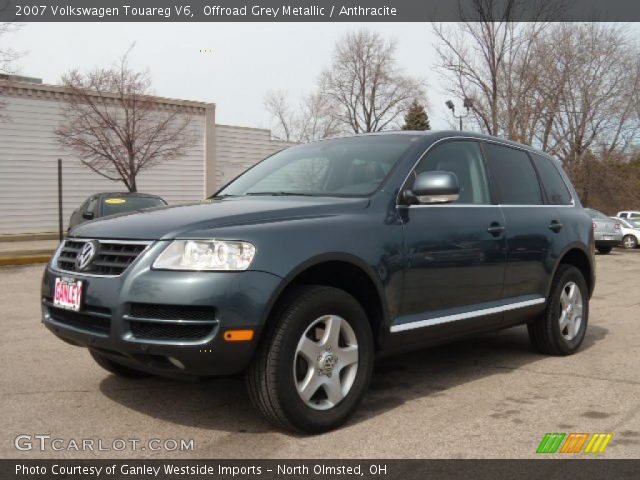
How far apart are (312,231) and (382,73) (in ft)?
159

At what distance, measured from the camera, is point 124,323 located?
3088mm

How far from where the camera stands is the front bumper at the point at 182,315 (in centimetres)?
300

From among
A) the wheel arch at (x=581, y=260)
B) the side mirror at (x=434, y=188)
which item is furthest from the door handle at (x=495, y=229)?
the wheel arch at (x=581, y=260)

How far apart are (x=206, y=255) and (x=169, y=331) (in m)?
0.40

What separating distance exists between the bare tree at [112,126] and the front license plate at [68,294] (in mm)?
16531

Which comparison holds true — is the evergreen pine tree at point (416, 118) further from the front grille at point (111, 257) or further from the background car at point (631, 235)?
the front grille at point (111, 257)

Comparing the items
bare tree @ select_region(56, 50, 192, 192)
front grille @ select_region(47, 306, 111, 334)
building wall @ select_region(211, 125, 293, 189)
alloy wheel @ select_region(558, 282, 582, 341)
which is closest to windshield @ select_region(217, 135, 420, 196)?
front grille @ select_region(47, 306, 111, 334)

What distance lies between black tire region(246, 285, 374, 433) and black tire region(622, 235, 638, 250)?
23.0 metres

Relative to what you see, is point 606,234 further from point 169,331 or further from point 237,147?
point 169,331

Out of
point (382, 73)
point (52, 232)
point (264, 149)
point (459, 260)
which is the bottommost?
point (52, 232)

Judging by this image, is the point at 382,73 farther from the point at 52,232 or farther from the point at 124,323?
the point at 124,323

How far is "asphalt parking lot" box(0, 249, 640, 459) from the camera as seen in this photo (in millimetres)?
3219

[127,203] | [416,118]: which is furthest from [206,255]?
[416,118]
